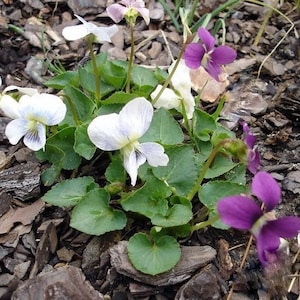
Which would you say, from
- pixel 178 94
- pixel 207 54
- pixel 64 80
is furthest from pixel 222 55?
pixel 64 80

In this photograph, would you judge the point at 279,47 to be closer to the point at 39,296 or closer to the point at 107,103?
the point at 107,103

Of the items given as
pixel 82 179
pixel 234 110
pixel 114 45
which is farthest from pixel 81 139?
pixel 114 45

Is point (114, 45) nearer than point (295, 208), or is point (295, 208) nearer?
point (295, 208)

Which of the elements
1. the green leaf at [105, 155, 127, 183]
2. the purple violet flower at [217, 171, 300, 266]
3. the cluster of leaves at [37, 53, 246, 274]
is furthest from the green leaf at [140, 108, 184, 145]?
the purple violet flower at [217, 171, 300, 266]

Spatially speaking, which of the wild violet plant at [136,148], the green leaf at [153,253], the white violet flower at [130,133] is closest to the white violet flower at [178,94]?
the wild violet plant at [136,148]

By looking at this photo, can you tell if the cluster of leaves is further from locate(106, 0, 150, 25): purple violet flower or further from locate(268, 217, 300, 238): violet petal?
locate(268, 217, 300, 238): violet petal

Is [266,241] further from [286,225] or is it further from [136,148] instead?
[136,148]
